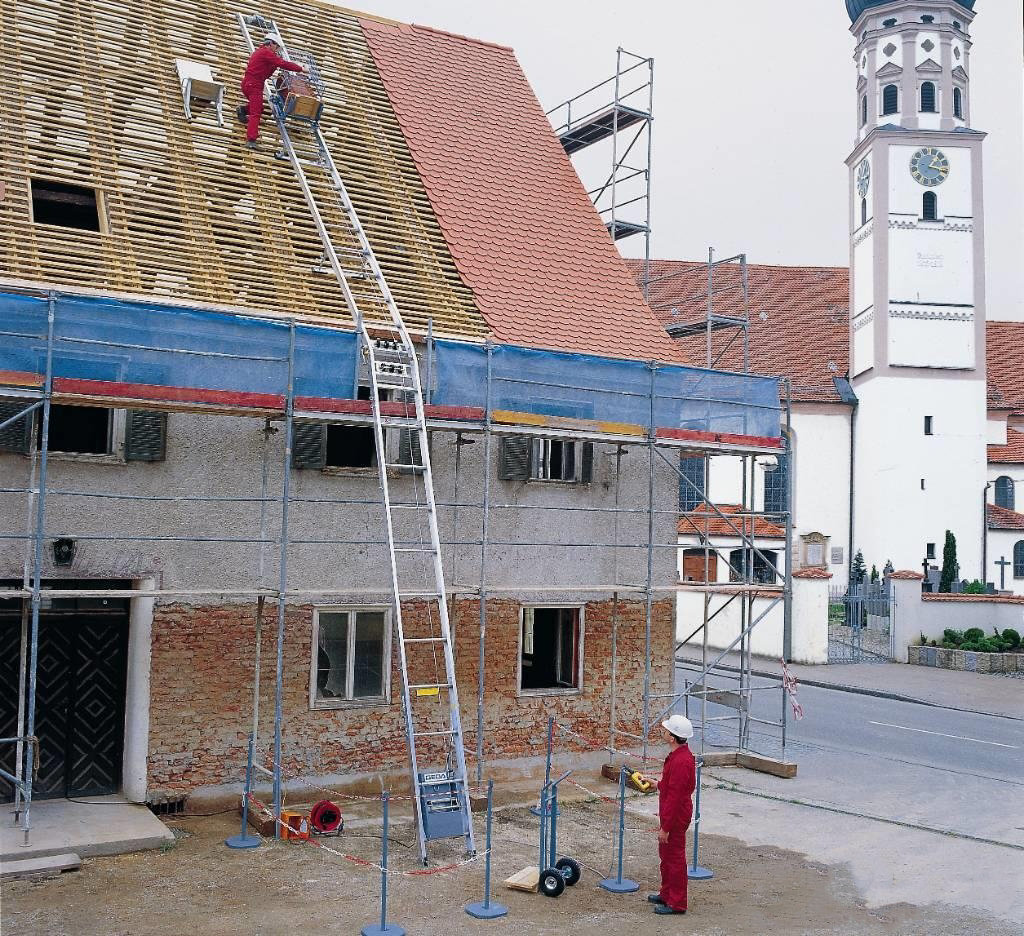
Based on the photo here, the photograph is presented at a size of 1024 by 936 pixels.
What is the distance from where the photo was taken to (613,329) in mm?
16219

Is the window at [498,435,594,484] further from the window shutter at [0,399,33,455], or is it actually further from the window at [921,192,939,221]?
the window at [921,192,939,221]

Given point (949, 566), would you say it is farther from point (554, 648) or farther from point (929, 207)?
point (554, 648)

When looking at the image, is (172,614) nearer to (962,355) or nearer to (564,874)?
(564,874)

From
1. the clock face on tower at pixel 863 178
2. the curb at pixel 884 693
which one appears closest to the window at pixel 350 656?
the curb at pixel 884 693

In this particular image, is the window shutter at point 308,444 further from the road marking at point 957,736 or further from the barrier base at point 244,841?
the road marking at point 957,736

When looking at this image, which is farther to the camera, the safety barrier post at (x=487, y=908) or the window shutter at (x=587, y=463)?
the window shutter at (x=587, y=463)

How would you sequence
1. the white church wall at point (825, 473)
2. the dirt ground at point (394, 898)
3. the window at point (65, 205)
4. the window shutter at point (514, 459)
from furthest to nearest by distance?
1. the white church wall at point (825, 473)
2. the window shutter at point (514, 459)
3. the window at point (65, 205)
4. the dirt ground at point (394, 898)

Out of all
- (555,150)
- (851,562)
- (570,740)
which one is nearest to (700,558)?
(851,562)

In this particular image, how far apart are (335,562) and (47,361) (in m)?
4.01

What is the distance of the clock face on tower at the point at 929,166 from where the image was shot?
4034 centimetres

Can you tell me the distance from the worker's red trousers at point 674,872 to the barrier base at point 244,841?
4064mm

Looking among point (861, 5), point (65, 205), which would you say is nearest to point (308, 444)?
point (65, 205)

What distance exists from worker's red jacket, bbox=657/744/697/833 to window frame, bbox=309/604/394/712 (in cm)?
465

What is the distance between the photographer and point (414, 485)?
14.0 m
